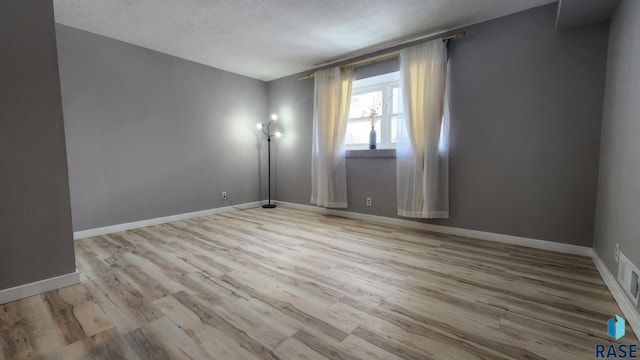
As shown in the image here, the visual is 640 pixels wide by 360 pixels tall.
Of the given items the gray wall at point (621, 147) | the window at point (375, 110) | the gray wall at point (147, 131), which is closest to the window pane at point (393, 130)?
the window at point (375, 110)

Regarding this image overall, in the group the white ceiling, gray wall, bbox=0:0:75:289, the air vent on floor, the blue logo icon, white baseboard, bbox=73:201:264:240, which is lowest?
the blue logo icon

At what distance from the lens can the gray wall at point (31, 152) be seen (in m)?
1.69

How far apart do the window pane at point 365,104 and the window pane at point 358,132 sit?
11 centimetres

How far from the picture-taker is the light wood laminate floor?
1277 mm

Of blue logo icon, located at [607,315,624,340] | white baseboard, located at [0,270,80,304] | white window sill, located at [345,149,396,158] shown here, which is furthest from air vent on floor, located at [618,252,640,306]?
white baseboard, located at [0,270,80,304]

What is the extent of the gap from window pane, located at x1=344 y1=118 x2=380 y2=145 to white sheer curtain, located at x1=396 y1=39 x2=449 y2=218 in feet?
2.17

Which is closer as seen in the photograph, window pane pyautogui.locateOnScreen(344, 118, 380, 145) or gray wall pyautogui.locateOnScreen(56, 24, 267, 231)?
gray wall pyautogui.locateOnScreen(56, 24, 267, 231)

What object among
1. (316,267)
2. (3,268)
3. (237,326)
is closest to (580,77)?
(316,267)

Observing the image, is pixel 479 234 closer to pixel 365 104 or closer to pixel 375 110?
pixel 375 110

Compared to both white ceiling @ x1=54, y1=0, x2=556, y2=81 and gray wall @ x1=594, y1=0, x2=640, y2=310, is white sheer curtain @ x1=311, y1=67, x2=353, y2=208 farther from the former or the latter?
gray wall @ x1=594, y1=0, x2=640, y2=310

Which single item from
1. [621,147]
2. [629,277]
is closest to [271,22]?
[621,147]

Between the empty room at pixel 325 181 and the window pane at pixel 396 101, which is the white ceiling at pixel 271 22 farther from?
the window pane at pixel 396 101

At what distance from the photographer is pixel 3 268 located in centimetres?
169

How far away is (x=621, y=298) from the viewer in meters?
1.59
